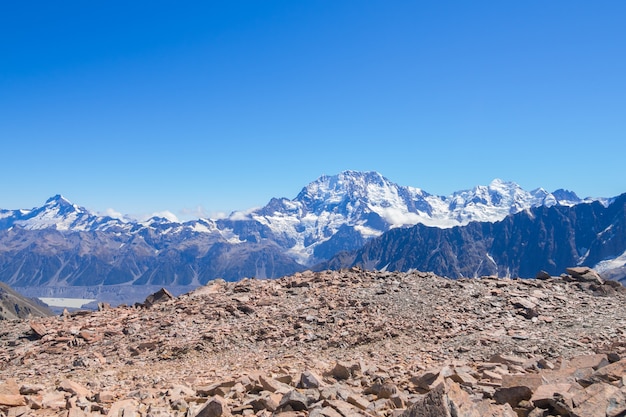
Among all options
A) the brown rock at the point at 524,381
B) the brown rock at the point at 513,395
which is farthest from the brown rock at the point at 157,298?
the brown rock at the point at 513,395

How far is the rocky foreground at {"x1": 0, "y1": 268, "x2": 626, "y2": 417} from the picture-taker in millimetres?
13844

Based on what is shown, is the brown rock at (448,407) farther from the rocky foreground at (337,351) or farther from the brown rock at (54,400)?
the brown rock at (54,400)

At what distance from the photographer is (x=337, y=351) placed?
24.6m

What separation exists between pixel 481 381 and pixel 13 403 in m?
15.7

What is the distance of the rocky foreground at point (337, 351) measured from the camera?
545 inches

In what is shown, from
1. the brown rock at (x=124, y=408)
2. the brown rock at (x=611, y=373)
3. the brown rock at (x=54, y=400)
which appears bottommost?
the brown rock at (x=54, y=400)

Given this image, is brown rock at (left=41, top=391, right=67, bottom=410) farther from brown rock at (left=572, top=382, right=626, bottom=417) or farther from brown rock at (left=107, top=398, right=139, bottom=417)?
brown rock at (left=572, top=382, right=626, bottom=417)

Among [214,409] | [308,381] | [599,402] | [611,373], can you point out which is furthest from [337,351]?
[599,402]

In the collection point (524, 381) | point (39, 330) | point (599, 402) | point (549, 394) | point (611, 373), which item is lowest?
point (39, 330)

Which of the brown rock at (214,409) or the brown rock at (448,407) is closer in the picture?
the brown rock at (448,407)

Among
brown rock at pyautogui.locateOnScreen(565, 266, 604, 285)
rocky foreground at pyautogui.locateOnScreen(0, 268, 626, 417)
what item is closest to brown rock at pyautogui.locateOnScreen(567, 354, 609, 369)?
rocky foreground at pyautogui.locateOnScreen(0, 268, 626, 417)

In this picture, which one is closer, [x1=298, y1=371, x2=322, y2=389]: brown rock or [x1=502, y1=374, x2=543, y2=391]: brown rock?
[x1=502, y1=374, x2=543, y2=391]: brown rock

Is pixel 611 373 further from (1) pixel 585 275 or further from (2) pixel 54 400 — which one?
(1) pixel 585 275

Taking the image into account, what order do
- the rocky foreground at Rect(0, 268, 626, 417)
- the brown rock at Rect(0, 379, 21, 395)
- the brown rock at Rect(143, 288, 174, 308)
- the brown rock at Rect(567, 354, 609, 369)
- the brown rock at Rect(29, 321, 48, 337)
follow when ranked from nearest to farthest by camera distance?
the rocky foreground at Rect(0, 268, 626, 417)
the brown rock at Rect(0, 379, 21, 395)
the brown rock at Rect(567, 354, 609, 369)
the brown rock at Rect(29, 321, 48, 337)
the brown rock at Rect(143, 288, 174, 308)
